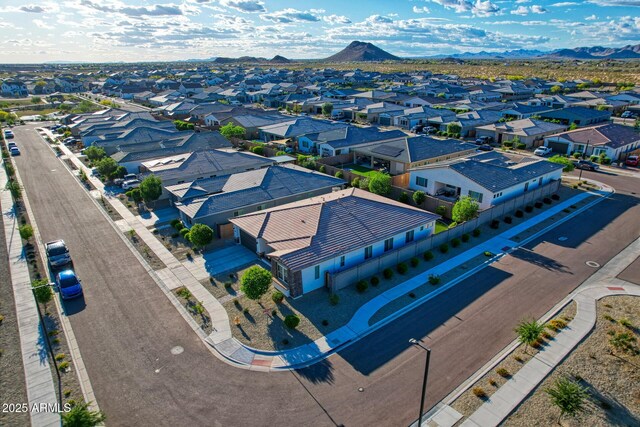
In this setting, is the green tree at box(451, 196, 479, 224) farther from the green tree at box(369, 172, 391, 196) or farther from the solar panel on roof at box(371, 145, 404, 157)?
the solar panel on roof at box(371, 145, 404, 157)

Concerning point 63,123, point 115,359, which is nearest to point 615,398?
point 115,359

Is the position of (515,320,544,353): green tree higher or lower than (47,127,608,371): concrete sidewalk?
higher

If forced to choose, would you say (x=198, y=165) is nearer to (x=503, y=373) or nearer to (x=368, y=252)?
(x=368, y=252)

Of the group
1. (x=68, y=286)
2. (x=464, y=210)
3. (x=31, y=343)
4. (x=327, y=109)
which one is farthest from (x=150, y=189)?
(x=327, y=109)

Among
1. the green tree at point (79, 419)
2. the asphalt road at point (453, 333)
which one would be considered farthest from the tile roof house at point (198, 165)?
the green tree at point (79, 419)

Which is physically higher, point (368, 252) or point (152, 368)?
point (368, 252)

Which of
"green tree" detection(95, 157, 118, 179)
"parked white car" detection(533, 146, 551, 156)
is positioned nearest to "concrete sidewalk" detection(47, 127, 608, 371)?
"green tree" detection(95, 157, 118, 179)
